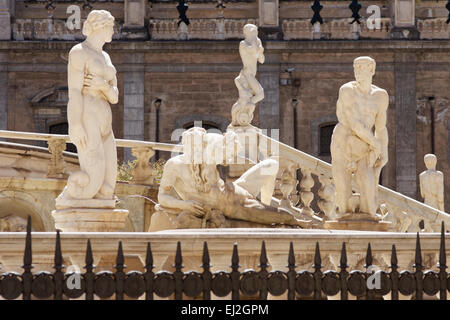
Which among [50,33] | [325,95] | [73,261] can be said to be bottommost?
[73,261]

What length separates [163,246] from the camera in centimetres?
678

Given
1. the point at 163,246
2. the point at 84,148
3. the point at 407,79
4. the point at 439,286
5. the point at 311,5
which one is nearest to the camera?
the point at 439,286

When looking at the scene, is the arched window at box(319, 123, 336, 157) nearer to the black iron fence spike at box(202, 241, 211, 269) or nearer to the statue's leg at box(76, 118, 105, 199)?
the statue's leg at box(76, 118, 105, 199)

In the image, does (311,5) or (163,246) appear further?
(311,5)

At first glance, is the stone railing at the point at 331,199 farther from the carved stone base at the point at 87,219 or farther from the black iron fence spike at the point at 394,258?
the black iron fence spike at the point at 394,258

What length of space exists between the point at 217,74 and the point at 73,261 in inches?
776

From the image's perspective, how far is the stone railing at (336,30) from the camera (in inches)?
1017

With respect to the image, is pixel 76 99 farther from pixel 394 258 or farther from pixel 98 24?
pixel 394 258

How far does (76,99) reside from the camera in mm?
8953

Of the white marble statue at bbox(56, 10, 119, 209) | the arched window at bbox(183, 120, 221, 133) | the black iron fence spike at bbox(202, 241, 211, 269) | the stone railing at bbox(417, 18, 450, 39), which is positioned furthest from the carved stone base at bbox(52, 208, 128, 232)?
the stone railing at bbox(417, 18, 450, 39)

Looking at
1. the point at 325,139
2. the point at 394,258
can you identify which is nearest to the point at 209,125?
the point at 325,139

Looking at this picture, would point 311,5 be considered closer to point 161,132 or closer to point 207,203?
point 161,132

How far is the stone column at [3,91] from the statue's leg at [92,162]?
691 inches

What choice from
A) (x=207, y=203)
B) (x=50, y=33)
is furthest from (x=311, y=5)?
(x=207, y=203)
